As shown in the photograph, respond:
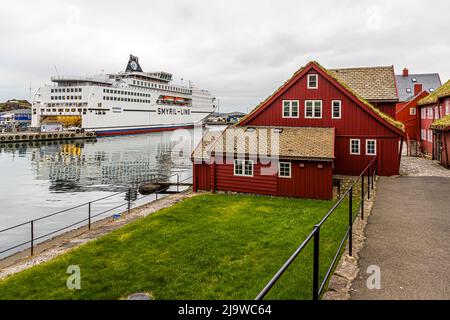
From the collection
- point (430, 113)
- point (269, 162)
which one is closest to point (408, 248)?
point (269, 162)

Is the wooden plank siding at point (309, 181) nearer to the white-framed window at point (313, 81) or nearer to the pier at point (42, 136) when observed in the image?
the white-framed window at point (313, 81)

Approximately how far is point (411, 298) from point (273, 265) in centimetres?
379

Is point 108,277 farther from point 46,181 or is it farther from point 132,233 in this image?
point 46,181

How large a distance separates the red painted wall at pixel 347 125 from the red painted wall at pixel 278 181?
220 inches

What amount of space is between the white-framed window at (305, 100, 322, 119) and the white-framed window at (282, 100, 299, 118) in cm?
70

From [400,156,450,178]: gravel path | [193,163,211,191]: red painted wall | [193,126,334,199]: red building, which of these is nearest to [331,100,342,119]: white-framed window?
[193,126,334,199]: red building

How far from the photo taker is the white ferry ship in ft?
308

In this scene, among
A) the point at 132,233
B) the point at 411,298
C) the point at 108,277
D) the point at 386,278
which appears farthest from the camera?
the point at 132,233

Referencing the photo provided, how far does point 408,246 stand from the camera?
8570 millimetres

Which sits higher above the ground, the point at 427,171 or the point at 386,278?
the point at 427,171

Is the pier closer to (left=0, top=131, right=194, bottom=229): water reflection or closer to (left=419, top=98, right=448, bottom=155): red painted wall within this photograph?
(left=0, top=131, right=194, bottom=229): water reflection

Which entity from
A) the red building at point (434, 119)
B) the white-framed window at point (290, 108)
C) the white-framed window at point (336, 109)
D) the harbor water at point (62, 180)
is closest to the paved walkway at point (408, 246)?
the white-framed window at point (336, 109)

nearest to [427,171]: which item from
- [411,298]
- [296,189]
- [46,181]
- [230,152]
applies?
[296,189]
